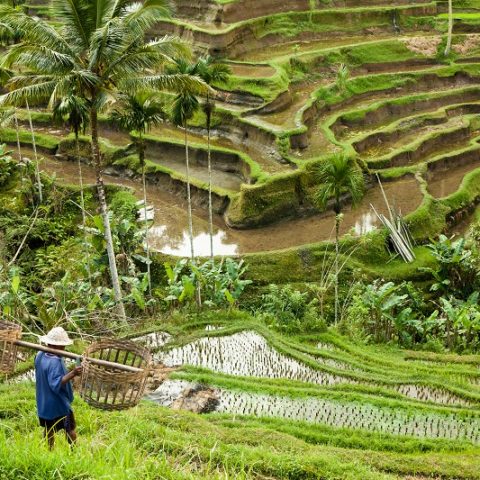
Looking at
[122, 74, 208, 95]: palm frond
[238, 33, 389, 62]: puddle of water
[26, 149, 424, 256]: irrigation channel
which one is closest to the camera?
[122, 74, 208, 95]: palm frond

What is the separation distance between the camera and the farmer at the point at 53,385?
21.6 ft

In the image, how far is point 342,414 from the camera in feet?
36.4

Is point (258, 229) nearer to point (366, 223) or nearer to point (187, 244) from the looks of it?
point (187, 244)

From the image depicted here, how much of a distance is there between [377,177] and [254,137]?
4678 mm

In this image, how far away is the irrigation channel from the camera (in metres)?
21.2

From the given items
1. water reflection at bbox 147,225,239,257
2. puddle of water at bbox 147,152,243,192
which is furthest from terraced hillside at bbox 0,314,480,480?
puddle of water at bbox 147,152,243,192

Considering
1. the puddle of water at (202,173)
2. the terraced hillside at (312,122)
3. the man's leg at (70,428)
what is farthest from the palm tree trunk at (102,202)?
the puddle of water at (202,173)

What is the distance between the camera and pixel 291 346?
13.9 meters

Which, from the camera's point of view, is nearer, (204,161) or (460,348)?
(460,348)

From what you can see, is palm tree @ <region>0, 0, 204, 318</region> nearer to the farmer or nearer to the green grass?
the green grass

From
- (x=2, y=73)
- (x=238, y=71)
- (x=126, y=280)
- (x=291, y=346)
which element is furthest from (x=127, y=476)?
(x=238, y=71)

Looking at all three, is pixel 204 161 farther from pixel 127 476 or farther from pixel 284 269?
pixel 127 476

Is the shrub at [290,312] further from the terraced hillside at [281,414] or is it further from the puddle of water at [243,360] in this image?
the puddle of water at [243,360]

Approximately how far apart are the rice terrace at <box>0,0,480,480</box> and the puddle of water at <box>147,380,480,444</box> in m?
0.04
